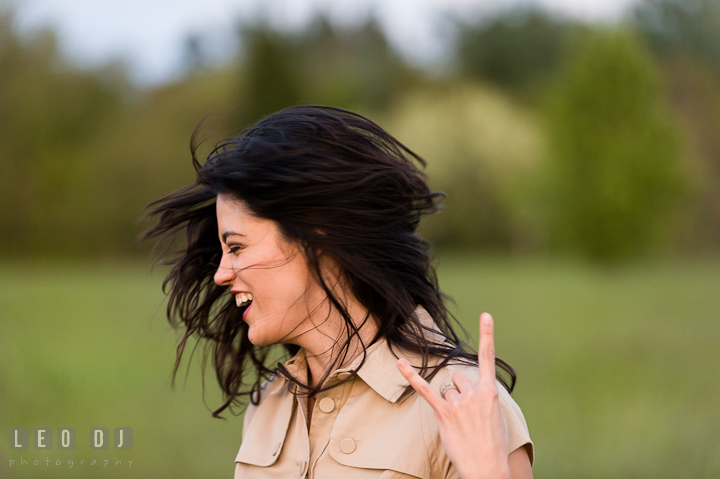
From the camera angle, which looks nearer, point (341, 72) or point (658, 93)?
point (658, 93)

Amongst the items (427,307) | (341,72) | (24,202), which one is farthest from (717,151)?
(427,307)

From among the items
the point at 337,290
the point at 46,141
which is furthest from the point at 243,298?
the point at 46,141

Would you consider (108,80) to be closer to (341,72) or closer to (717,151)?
(341,72)

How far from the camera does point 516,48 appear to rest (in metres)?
40.8

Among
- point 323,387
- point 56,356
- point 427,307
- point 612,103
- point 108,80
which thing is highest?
point 108,80

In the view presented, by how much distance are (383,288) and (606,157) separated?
2230 cm

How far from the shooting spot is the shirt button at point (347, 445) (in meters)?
1.82

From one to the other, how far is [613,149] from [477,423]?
73.9 feet

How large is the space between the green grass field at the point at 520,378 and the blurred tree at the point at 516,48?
23944 millimetres

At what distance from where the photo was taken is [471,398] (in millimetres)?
1524

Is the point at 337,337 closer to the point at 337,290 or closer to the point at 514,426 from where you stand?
the point at 337,290

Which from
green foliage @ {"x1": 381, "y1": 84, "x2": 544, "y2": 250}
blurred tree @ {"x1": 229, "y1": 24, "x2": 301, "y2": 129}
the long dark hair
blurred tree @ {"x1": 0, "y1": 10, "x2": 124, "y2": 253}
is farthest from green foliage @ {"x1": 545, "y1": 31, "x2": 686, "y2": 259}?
the long dark hair

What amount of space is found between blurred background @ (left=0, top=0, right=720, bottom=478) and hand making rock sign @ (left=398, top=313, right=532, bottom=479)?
145 cm
